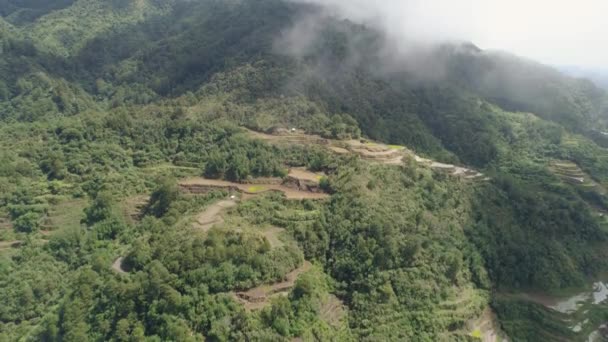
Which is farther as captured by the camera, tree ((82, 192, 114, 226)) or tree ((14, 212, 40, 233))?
tree ((82, 192, 114, 226))

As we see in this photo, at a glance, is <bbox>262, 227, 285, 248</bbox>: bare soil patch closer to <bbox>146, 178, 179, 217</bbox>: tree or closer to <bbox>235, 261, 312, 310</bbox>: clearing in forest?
<bbox>235, 261, 312, 310</bbox>: clearing in forest

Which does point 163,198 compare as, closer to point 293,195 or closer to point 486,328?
point 293,195

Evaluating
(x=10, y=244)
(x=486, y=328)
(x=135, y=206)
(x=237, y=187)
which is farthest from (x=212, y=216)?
(x=486, y=328)

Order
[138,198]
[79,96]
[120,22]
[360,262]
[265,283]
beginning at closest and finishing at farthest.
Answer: [265,283]
[360,262]
[138,198]
[79,96]
[120,22]

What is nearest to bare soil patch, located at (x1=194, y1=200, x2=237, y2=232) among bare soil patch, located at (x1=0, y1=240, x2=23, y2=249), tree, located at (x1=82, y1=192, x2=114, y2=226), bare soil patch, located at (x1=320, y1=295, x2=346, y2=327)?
tree, located at (x1=82, y1=192, x2=114, y2=226)

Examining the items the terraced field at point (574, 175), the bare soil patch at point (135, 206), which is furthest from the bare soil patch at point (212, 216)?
the terraced field at point (574, 175)

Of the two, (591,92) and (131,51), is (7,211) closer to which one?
(131,51)

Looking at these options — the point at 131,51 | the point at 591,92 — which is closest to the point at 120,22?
the point at 131,51

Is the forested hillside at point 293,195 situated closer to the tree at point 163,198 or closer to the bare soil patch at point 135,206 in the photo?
the bare soil patch at point 135,206
